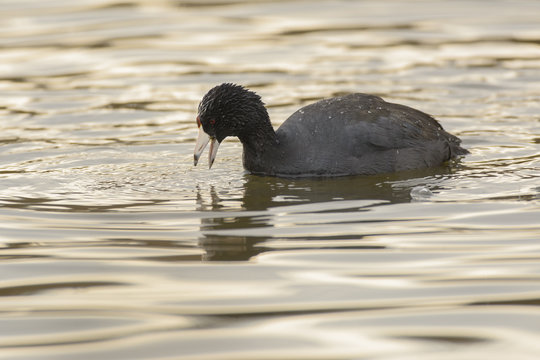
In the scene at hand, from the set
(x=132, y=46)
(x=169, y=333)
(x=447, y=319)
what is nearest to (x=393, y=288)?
(x=447, y=319)

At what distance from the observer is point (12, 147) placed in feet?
36.2

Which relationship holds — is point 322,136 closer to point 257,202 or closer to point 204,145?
point 204,145

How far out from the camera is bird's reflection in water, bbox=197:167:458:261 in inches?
292

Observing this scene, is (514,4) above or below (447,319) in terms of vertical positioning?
above

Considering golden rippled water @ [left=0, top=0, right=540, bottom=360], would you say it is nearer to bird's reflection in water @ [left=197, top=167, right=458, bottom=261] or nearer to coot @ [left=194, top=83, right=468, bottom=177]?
bird's reflection in water @ [left=197, top=167, right=458, bottom=261]

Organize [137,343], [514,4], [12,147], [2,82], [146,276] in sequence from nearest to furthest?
[137,343] < [146,276] < [12,147] < [2,82] < [514,4]

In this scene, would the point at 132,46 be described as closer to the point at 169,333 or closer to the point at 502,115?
the point at 502,115

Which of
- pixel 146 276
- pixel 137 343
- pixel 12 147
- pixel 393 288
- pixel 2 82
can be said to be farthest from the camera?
pixel 2 82

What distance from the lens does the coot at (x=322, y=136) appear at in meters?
9.75

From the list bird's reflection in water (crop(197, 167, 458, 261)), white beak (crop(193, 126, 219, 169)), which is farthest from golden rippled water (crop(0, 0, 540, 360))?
white beak (crop(193, 126, 219, 169))

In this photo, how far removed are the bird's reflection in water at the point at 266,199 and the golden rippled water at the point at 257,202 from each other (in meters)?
0.03

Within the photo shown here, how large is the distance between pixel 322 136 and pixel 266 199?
1.09m

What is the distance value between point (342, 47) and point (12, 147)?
19.4 feet

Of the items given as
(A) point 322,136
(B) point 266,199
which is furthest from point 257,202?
(A) point 322,136
